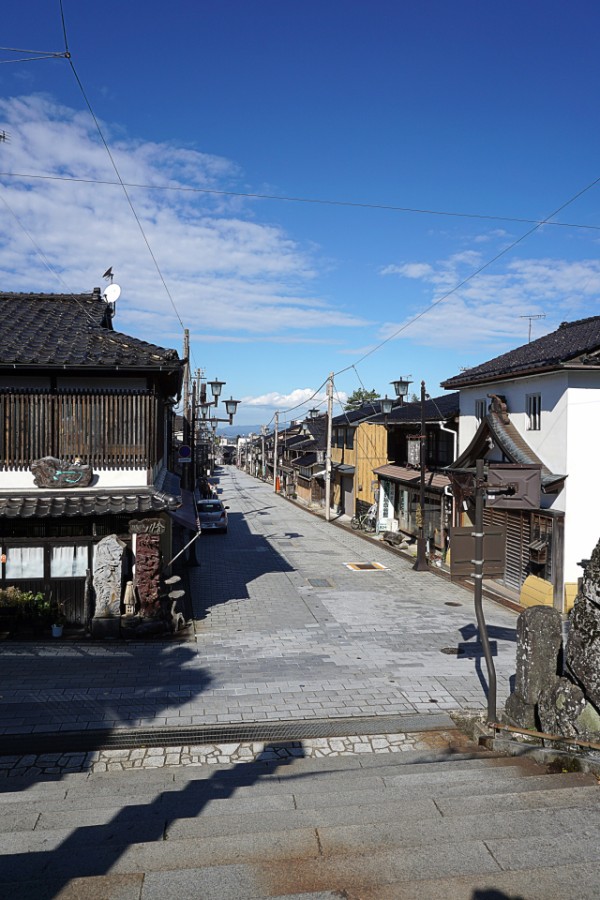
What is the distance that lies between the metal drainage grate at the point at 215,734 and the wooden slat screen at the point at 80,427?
6.38 meters

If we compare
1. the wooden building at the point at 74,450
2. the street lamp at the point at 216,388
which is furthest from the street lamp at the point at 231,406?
the wooden building at the point at 74,450

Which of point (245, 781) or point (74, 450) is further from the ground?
point (74, 450)

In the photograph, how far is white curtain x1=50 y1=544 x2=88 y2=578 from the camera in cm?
1411

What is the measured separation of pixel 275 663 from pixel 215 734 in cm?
341

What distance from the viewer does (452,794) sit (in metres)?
6.75

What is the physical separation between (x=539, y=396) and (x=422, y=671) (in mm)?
9578

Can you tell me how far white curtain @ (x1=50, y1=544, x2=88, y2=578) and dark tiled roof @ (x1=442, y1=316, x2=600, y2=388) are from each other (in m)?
12.8

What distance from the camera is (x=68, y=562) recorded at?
46.4 feet

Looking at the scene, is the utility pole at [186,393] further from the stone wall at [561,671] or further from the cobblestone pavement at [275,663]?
the stone wall at [561,671]

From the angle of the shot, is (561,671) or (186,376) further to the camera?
(186,376)

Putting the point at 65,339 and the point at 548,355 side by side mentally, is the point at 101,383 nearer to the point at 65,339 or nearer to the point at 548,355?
the point at 65,339

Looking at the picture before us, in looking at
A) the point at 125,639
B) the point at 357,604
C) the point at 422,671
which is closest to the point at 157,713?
the point at 125,639

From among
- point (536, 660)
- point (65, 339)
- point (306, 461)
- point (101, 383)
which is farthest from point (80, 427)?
point (306, 461)

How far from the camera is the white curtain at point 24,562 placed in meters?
14.0
